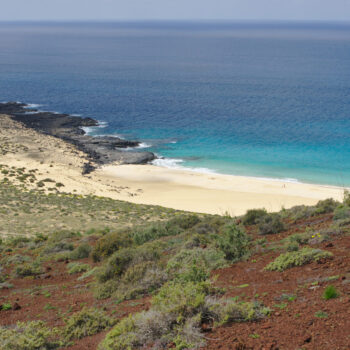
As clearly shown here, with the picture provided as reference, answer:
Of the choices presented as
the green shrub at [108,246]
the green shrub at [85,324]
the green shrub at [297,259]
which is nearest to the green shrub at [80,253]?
the green shrub at [108,246]

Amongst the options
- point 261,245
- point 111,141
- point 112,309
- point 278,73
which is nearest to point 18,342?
point 112,309

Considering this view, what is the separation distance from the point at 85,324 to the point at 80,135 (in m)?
47.9

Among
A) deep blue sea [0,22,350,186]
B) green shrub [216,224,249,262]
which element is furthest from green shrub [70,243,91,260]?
deep blue sea [0,22,350,186]

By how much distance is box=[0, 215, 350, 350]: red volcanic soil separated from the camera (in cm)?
696

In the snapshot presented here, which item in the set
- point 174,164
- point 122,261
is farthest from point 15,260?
point 174,164

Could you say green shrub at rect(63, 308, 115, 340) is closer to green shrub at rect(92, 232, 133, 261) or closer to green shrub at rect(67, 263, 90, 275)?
green shrub at rect(67, 263, 90, 275)

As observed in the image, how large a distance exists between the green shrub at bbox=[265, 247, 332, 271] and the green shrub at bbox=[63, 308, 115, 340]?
169 inches

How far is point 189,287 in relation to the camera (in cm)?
827

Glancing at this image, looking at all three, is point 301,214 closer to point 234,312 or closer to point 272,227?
point 272,227

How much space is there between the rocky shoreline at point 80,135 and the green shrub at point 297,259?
33.2 meters

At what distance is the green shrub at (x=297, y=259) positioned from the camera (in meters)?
10.5

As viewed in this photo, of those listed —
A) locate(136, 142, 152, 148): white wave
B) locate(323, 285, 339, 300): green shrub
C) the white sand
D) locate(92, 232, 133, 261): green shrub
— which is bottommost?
the white sand

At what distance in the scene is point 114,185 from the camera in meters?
38.5

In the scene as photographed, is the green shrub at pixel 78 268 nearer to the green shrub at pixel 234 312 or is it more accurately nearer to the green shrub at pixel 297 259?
the green shrub at pixel 297 259
